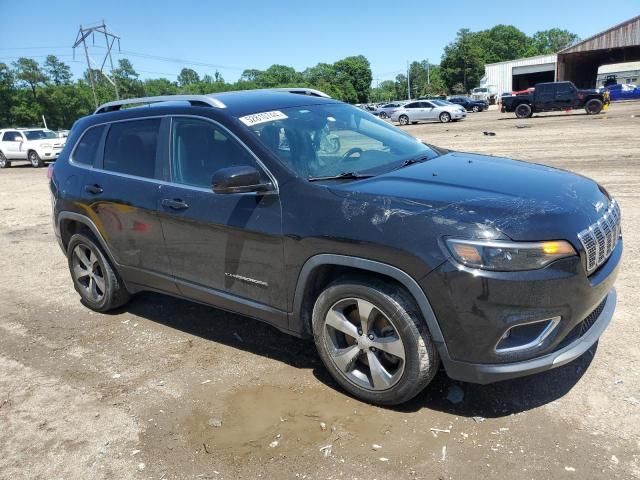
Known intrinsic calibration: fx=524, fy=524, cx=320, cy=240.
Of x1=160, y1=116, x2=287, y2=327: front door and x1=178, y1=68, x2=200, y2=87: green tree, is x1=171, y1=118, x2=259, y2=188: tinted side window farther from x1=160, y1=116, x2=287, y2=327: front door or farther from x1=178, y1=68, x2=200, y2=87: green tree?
x1=178, y1=68, x2=200, y2=87: green tree

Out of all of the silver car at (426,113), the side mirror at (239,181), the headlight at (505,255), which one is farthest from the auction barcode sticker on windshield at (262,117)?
the silver car at (426,113)

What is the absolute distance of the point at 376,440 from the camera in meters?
2.91

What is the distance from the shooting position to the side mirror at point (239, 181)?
10.6 ft

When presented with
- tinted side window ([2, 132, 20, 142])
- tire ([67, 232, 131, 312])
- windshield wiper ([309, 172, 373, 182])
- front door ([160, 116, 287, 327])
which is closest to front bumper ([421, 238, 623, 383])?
windshield wiper ([309, 172, 373, 182])

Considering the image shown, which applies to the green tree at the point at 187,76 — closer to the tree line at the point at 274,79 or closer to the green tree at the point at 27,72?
the tree line at the point at 274,79

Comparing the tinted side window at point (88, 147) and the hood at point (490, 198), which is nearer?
the hood at point (490, 198)

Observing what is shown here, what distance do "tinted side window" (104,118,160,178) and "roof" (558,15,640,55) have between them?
53911mm

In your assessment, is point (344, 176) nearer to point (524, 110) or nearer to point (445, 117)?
point (524, 110)

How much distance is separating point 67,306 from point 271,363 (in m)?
2.70

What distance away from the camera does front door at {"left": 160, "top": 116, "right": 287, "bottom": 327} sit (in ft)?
11.1

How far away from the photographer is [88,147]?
15.8ft

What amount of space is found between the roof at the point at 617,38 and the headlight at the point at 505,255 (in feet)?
178

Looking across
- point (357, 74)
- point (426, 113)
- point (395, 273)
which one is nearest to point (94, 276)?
point (395, 273)

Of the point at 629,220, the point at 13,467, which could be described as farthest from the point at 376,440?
the point at 629,220
